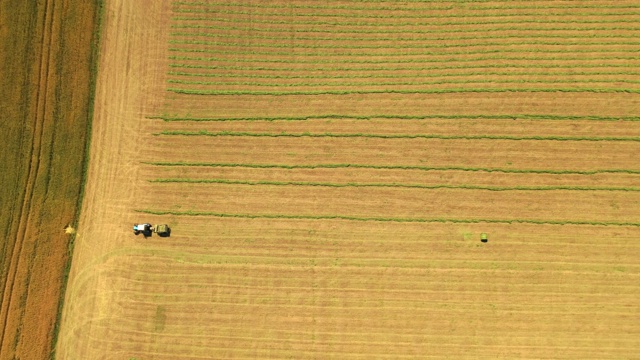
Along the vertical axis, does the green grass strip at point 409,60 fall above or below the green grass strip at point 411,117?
above

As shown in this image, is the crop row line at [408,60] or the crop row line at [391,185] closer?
the crop row line at [391,185]

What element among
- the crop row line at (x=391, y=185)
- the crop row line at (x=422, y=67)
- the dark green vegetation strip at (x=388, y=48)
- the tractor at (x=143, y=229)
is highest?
the dark green vegetation strip at (x=388, y=48)

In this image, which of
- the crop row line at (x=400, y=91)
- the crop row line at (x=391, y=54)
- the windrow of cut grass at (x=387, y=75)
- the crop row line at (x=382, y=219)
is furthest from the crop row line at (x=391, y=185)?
the crop row line at (x=391, y=54)

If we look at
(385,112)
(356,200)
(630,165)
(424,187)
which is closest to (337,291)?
(356,200)

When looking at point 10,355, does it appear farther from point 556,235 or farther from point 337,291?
point 556,235

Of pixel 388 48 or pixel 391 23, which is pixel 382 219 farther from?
pixel 391 23

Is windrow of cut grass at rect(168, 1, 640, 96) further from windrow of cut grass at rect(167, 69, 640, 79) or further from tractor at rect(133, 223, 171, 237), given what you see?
tractor at rect(133, 223, 171, 237)

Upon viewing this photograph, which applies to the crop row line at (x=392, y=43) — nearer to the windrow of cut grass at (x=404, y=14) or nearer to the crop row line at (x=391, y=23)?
the crop row line at (x=391, y=23)

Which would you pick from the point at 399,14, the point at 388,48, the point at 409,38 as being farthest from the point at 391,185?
the point at 399,14
